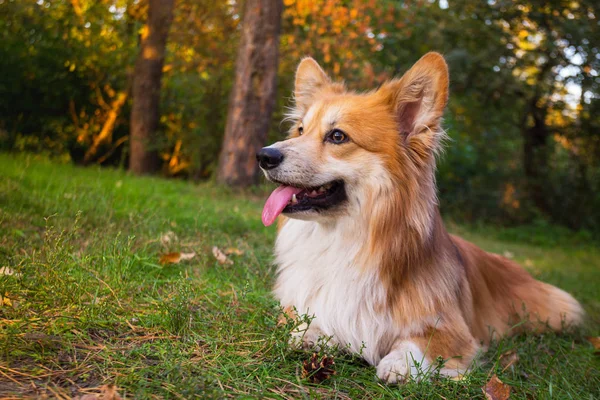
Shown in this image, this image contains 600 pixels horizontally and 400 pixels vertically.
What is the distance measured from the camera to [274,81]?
306 inches

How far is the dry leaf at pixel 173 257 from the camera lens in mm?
3379

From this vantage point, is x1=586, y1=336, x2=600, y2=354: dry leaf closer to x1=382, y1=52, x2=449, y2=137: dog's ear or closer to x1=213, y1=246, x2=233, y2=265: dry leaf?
x1=382, y1=52, x2=449, y2=137: dog's ear

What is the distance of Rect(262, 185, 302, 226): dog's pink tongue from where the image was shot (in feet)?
9.26

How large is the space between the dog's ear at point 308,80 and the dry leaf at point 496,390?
2039 millimetres

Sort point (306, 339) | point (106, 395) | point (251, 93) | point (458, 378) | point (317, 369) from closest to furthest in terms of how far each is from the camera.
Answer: point (106, 395)
point (317, 369)
point (458, 378)
point (306, 339)
point (251, 93)

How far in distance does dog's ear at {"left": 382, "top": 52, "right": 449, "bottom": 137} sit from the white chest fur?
66cm

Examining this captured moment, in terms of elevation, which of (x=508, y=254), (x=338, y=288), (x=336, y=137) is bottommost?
(x=508, y=254)

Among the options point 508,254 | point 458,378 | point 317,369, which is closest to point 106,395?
point 317,369

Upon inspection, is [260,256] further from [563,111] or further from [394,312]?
[563,111]

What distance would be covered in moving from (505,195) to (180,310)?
10.5 m

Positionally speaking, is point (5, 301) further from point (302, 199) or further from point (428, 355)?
point (428, 355)

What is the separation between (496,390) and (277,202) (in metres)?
1.35

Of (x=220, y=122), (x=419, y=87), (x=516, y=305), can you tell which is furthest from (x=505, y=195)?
(x=419, y=87)

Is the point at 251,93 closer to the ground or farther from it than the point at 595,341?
farther from it
